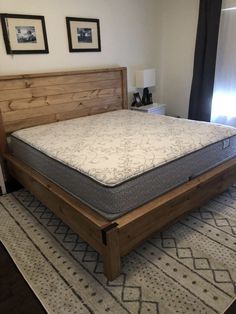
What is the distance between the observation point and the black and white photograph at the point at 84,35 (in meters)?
3.05

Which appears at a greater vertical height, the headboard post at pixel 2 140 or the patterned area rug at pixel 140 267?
the headboard post at pixel 2 140

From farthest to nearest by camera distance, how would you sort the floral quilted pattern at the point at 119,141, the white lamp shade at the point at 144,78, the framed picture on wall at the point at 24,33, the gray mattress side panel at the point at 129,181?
the white lamp shade at the point at 144,78
the framed picture on wall at the point at 24,33
the floral quilted pattern at the point at 119,141
the gray mattress side panel at the point at 129,181

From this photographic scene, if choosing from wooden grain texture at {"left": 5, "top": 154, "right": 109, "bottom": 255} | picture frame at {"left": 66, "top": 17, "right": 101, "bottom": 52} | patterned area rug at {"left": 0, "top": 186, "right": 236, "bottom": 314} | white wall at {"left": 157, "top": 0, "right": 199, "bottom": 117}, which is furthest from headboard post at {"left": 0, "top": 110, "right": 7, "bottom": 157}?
white wall at {"left": 157, "top": 0, "right": 199, "bottom": 117}

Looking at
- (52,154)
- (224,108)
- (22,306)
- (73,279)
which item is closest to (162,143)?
(52,154)

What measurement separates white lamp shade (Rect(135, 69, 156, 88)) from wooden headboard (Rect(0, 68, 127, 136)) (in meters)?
0.29

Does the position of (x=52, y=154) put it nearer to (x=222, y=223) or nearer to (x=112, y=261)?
(x=112, y=261)

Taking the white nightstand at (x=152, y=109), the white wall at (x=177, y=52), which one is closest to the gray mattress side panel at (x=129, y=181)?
the white nightstand at (x=152, y=109)

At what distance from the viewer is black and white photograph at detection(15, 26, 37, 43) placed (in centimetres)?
257

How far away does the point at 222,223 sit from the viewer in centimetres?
202

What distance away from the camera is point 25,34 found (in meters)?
2.61

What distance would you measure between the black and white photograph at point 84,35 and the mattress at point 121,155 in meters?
1.17

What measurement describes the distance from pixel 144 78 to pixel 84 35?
1.05m

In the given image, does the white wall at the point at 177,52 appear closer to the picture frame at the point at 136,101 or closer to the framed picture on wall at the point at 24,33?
the picture frame at the point at 136,101

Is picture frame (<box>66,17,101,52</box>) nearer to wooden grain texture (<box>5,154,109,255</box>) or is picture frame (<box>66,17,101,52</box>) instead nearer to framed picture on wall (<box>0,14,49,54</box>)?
framed picture on wall (<box>0,14,49,54</box>)
